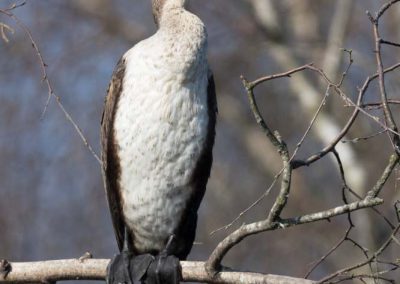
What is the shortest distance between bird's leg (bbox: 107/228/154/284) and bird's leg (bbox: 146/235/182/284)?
44mm

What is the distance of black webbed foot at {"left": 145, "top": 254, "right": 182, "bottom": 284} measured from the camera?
524 centimetres

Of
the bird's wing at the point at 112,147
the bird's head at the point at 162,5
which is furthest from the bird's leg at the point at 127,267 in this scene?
the bird's head at the point at 162,5

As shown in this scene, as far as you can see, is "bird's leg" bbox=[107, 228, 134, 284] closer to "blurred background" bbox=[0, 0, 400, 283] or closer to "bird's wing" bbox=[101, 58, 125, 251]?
"bird's wing" bbox=[101, 58, 125, 251]

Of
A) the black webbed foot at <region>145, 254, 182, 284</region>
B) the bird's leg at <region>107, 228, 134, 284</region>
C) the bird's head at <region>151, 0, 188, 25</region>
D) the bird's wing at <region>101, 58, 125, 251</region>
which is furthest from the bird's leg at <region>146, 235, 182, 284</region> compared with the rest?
the bird's head at <region>151, 0, 188, 25</region>

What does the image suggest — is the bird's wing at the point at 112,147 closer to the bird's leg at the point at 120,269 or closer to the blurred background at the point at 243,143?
the bird's leg at the point at 120,269

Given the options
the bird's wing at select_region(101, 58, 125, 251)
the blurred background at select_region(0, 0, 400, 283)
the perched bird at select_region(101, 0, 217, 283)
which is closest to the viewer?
the perched bird at select_region(101, 0, 217, 283)

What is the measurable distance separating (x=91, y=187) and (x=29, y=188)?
2093mm

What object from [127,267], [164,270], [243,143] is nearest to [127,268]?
[127,267]

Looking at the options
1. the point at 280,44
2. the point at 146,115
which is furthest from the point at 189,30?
the point at 280,44

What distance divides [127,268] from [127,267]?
1cm

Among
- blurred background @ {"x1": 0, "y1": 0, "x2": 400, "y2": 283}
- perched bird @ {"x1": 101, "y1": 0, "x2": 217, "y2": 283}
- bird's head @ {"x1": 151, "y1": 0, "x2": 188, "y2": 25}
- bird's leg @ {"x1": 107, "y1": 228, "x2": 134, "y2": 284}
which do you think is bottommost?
bird's leg @ {"x1": 107, "y1": 228, "x2": 134, "y2": 284}

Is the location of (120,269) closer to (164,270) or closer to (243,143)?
(164,270)

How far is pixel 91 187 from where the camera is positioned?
13844 mm

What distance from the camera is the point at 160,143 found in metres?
5.25
